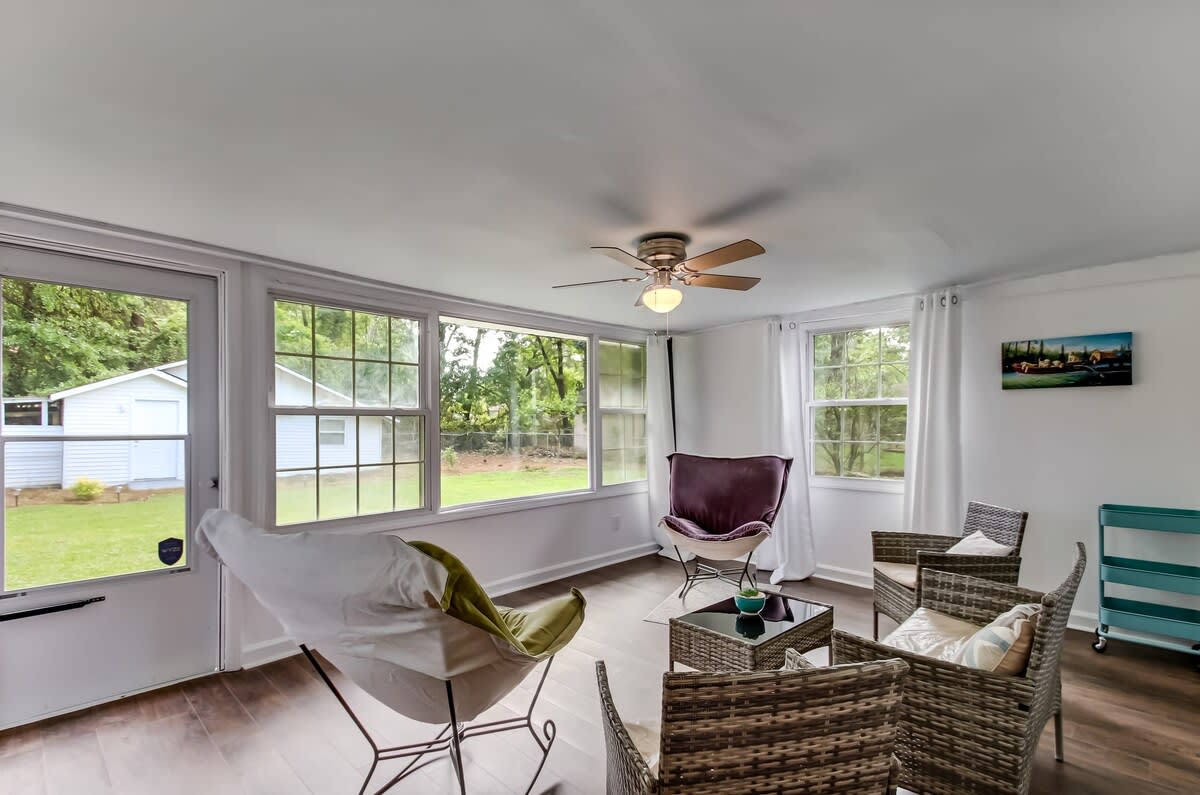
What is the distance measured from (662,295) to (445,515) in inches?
93.4

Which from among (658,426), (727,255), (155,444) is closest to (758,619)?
(727,255)

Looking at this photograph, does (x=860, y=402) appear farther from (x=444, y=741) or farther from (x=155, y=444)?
(x=155, y=444)

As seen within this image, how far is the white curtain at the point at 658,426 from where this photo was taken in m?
5.67

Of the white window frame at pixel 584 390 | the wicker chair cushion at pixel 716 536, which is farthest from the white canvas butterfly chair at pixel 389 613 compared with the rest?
the wicker chair cushion at pixel 716 536

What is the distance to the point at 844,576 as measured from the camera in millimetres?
4715

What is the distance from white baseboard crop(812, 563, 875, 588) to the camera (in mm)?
4582

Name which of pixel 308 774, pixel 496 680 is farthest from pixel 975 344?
pixel 308 774

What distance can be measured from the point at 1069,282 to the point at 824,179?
102 inches

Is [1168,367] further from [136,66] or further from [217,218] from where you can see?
[217,218]

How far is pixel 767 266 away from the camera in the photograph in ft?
11.2

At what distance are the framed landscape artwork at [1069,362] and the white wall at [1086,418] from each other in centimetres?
5

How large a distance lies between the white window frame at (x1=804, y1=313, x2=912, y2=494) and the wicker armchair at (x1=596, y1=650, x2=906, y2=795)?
349 cm

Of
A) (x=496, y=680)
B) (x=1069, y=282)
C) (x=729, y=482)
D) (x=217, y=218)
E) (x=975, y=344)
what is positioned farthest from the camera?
(x=729, y=482)

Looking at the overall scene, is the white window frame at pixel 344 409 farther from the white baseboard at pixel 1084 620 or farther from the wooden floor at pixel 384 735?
the white baseboard at pixel 1084 620
